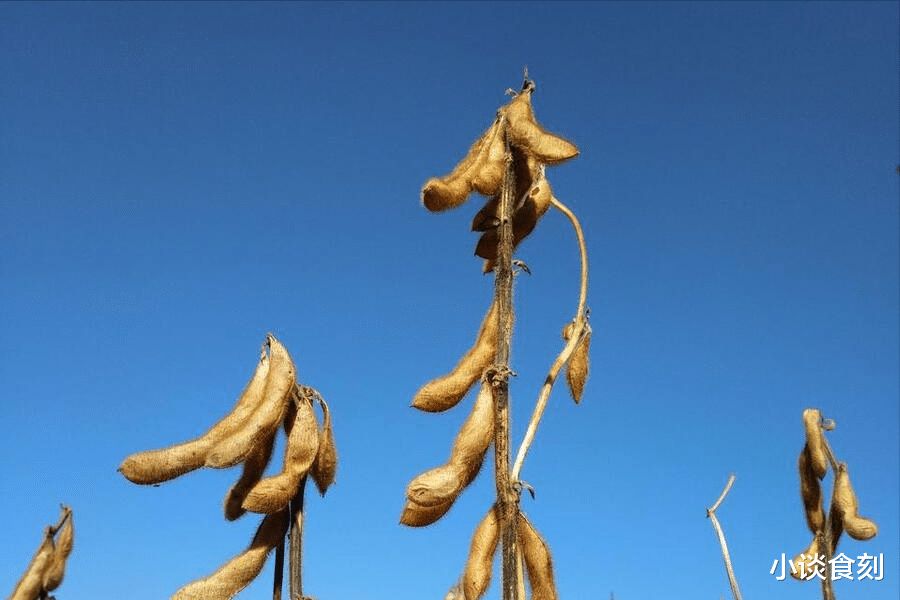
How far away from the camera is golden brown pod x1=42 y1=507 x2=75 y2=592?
445 centimetres

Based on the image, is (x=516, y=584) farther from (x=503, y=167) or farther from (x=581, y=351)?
(x=503, y=167)

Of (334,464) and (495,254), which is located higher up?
(495,254)

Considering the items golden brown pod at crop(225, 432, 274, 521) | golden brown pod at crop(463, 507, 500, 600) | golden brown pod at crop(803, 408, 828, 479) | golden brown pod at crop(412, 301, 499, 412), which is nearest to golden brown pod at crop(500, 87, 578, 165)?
golden brown pod at crop(412, 301, 499, 412)

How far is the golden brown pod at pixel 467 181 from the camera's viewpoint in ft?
15.0

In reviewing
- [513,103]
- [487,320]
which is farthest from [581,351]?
[513,103]

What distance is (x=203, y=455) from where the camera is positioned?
14.4 feet

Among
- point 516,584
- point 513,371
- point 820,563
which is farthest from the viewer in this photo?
point 820,563

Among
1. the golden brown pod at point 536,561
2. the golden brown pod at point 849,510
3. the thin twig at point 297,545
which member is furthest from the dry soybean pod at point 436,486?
the golden brown pod at point 849,510

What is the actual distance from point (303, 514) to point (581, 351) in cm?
159

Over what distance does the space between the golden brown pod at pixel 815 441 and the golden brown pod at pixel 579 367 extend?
2.16 meters

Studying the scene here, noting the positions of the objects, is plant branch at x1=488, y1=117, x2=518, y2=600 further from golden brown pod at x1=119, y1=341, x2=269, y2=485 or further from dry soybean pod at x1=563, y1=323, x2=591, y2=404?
golden brown pod at x1=119, y1=341, x2=269, y2=485

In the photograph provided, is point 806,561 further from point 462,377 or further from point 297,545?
point 297,545

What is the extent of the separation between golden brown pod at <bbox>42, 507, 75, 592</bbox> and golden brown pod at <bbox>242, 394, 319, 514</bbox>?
2.89ft

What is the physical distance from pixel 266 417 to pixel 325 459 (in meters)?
0.37
